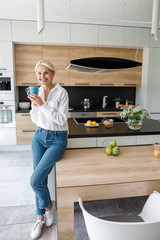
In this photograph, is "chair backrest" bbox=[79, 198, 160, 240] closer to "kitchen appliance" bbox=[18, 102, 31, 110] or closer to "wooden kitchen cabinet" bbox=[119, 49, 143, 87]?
"kitchen appliance" bbox=[18, 102, 31, 110]

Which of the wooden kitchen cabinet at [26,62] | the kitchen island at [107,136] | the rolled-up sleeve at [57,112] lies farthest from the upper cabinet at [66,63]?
the rolled-up sleeve at [57,112]

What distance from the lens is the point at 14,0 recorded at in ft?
9.57

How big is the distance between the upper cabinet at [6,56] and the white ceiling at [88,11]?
1.67 ft

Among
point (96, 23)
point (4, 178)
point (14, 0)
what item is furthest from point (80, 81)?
point (4, 178)

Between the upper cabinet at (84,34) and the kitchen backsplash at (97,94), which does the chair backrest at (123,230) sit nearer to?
the upper cabinet at (84,34)

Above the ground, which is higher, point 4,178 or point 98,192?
point 98,192

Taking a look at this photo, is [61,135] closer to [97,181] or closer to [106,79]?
[97,181]

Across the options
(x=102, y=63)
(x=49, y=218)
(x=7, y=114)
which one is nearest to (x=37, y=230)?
(x=49, y=218)

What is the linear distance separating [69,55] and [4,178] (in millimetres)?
2812

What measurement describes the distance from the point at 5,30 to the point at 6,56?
1.62ft

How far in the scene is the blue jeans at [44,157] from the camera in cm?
155

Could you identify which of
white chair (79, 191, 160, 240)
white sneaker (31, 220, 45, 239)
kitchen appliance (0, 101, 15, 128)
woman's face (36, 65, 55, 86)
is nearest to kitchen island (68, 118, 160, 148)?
woman's face (36, 65, 55, 86)

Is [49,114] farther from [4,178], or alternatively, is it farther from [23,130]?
[23,130]

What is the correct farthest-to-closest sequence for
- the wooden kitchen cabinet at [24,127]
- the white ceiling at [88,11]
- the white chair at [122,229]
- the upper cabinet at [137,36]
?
the upper cabinet at [137,36] < the wooden kitchen cabinet at [24,127] < the white ceiling at [88,11] < the white chair at [122,229]
